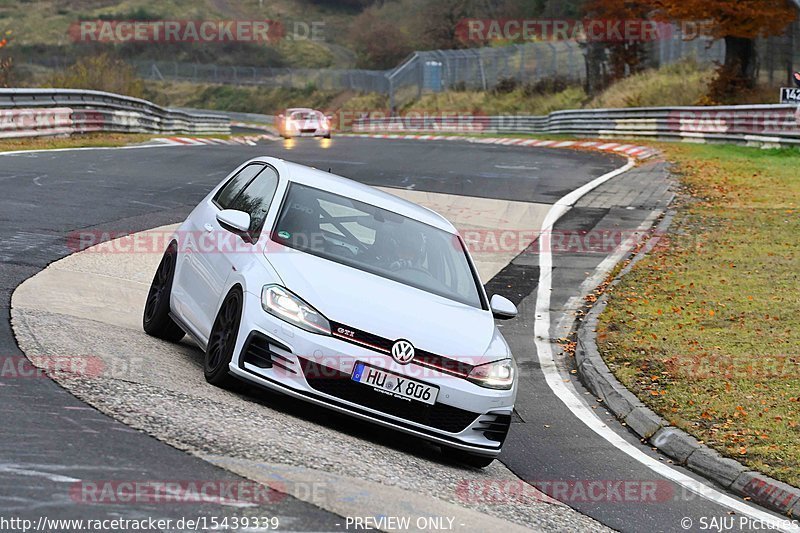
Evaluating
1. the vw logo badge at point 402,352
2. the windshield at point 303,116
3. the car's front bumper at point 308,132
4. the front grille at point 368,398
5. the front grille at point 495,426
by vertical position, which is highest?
the vw logo badge at point 402,352

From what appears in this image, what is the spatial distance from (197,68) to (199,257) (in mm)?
98335

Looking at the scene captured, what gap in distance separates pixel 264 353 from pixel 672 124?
1278 inches

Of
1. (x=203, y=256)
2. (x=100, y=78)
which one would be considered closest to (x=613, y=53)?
(x=100, y=78)

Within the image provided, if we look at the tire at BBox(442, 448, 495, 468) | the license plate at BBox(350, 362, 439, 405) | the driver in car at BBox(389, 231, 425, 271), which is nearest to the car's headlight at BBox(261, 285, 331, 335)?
the license plate at BBox(350, 362, 439, 405)

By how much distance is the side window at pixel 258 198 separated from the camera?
28.5 ft

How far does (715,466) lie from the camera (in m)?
8.27

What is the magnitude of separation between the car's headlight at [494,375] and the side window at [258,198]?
1.95 m

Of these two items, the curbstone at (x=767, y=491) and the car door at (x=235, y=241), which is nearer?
the curbstone at (x=767, y=491)

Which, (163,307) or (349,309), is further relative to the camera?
(163,307)

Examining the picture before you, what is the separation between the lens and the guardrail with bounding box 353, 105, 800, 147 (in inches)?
1226

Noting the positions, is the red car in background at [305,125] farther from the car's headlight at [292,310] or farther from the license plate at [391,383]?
the license plate at [391,383]
